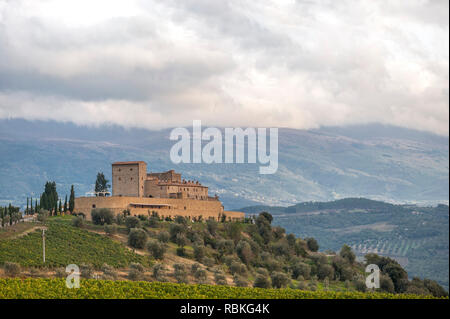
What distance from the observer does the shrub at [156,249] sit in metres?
74.7

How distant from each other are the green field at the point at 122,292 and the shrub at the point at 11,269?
446 cm

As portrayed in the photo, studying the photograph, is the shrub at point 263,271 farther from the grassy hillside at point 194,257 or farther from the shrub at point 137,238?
the shrub at point 137,238

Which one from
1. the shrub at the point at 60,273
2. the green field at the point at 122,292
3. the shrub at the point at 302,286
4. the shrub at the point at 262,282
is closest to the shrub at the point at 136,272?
the shrub at the point at 60,273

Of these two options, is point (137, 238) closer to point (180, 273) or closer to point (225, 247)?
point (180, 273)

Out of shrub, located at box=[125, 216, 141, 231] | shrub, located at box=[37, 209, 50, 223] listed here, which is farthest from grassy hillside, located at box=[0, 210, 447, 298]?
shrub, located at box=[37, 209, 50, 223]

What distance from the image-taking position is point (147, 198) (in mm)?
88000

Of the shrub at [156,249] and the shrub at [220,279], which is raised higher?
the shrub at [156,249]

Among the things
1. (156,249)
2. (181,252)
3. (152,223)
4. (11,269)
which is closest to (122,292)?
(11,269)

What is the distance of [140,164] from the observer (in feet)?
294

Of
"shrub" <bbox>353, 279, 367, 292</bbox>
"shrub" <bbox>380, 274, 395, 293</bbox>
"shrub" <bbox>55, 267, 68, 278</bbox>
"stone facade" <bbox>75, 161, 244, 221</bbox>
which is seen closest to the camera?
"shrub" <bbox>55, 267, 68, 278</bbox>

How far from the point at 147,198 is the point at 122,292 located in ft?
123

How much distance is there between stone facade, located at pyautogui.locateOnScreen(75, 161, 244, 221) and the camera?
84250mm

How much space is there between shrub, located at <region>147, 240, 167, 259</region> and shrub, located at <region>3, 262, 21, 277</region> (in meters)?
19.2

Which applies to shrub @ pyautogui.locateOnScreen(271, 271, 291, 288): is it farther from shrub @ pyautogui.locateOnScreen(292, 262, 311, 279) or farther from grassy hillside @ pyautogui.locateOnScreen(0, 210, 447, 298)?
shrub @ pyautogui.locateOnScreen(292, 262, 311, 279)
